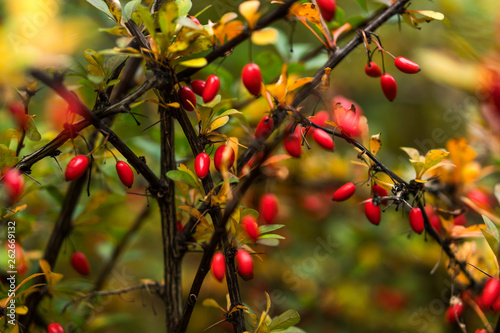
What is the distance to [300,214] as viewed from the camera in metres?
1.83

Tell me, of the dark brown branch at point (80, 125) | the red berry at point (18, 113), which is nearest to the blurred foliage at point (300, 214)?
the red berry at point (18, 113)

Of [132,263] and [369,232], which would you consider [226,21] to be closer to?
[369,232]

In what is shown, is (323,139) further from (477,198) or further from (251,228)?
(477,198)

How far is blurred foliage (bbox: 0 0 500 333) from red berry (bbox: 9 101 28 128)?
23 millimetres

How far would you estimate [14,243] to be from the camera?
0.83m

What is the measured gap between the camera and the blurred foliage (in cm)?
96

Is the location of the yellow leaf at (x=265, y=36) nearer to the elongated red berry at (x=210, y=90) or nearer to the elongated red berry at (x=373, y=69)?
the elongated red berry at (x=210, y=90)

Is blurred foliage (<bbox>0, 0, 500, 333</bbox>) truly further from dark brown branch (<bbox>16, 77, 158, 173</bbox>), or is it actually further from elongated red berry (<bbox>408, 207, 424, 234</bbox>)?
elongated red berry (<bbox>408, 207, 424, 234</bbox>)

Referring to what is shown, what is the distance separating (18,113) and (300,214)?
130 centimetres

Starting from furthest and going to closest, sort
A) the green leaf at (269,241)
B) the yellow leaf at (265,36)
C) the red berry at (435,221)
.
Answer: the red berry at (435,221)
the green leaf at (269,241)
the yellow leaf at (265,36)

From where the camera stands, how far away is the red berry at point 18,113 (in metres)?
0.68

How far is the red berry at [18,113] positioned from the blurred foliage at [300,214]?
0.02 metres

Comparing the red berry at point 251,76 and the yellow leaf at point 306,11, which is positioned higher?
the yellow leaf at point 306,11

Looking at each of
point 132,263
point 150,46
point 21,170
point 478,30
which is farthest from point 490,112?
point 132,263
